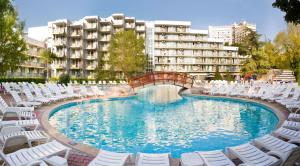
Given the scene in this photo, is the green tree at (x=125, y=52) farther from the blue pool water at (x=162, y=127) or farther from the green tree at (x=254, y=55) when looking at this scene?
the blue pool water at (x=162, y=127)

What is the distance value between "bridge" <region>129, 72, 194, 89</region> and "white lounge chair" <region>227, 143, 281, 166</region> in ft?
70.3

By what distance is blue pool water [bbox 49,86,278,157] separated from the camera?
32.3 ft

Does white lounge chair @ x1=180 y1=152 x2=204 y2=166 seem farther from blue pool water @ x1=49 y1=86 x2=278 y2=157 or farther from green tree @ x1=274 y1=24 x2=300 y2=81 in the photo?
green tree @ x1=274 y1=24 x2=300 y2=81

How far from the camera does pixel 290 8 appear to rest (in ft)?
22.6

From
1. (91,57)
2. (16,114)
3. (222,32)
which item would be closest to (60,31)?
(91,57)

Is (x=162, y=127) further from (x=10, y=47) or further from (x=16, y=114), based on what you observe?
(x=10, y=47)

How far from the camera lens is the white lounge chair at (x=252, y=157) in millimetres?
5219

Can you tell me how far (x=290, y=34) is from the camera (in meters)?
50.4

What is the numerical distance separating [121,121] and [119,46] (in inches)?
1364

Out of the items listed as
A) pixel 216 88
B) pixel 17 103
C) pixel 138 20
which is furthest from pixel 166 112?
pixel 138 20

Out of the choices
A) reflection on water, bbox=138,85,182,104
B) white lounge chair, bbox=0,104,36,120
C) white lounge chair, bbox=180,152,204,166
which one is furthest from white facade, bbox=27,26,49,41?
white lounge chair, bbox=180,152,204,166

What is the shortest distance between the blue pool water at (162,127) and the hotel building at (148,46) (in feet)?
136

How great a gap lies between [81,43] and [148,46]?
1757 cm

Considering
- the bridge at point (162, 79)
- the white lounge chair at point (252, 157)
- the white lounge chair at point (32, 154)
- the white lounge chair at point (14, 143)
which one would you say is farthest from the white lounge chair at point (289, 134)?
the bridge at point (162, 79)
